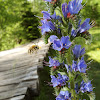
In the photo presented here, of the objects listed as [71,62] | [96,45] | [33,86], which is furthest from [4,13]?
[71,62]

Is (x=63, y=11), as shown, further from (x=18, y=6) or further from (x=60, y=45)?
(x=18, y=6)

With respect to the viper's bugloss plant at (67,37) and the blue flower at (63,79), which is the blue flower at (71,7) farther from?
the blue flower at (63,79)

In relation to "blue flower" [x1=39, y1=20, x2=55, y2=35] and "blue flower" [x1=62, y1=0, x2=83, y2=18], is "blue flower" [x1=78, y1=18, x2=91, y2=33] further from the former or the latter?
"blue flower" [x1=39, y1=20, x2=55, y2=35]

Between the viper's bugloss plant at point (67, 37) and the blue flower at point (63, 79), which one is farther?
the blue flower at point (63, 79)

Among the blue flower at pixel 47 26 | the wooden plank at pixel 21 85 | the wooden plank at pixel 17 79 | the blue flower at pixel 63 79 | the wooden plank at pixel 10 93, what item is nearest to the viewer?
the blue flower at pixel 47 26

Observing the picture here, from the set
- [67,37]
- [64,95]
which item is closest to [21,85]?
[64,95]

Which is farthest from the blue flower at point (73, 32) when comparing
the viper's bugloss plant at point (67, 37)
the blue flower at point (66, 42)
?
the blue flower at point (66, 42)

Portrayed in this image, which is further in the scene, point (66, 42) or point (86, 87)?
point (86, 87)

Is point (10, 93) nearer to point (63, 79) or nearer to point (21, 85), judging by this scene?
point (21, 85)
